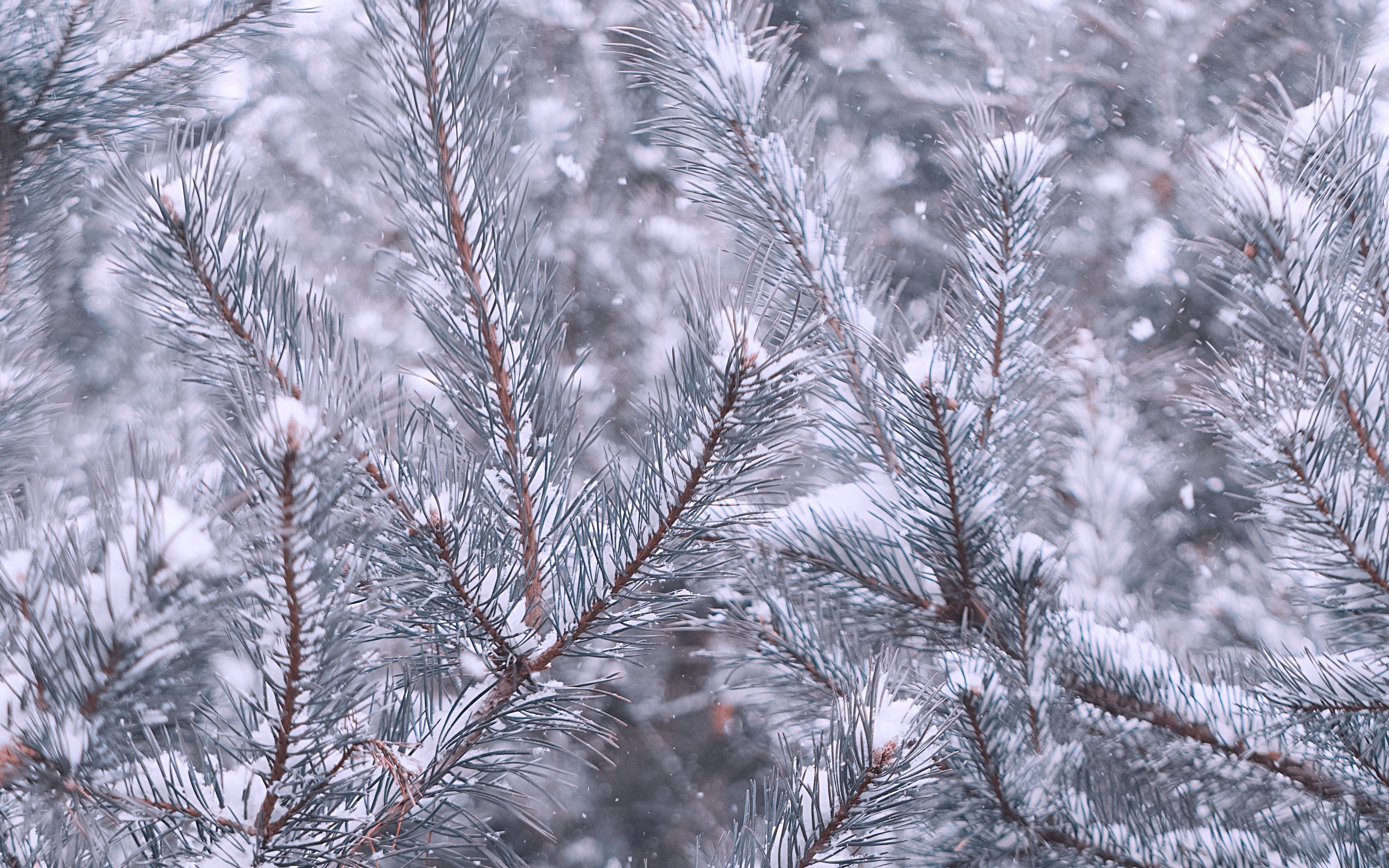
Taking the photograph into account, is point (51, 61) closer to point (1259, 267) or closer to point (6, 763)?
point (6, 763)

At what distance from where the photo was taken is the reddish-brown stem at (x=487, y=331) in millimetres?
426

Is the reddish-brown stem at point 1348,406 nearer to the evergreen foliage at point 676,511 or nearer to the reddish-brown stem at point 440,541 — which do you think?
the evergreen foliage at point 676,511

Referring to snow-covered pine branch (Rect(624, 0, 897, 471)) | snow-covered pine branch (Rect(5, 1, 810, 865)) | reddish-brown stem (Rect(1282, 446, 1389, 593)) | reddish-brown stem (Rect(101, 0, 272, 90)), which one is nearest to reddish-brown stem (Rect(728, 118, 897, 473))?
snow-covered pine branch (Rect(624, 0, 897, 471))

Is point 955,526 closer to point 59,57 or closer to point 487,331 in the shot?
point 487,331

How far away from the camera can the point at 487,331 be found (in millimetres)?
437

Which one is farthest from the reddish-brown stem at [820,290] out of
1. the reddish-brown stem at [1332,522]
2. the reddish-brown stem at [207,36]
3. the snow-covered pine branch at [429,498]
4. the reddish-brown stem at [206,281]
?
the reddish-brown stem at [207,36]

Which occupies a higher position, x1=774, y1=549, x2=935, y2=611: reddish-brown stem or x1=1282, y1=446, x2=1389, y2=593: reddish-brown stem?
x1=1282, y1=446, x2=1389, y2=593: reddish-brown stem

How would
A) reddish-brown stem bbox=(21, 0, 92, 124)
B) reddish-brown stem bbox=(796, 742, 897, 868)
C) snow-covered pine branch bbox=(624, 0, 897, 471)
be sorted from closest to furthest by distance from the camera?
reddish-brown stem bbox=(796, 742, 897, 868) → snow-covered pine branch bbox=(624, 0, 897, 471) → reddish-brown stem bbox=(21, 0, 92, 124)

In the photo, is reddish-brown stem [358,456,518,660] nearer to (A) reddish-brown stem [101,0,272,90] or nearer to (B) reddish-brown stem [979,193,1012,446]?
(B) reddish-brown stem [979,193,1012,446]

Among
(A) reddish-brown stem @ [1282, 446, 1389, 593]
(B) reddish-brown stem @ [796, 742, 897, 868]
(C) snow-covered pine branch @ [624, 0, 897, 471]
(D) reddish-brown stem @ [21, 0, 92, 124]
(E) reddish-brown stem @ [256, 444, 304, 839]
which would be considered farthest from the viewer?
(D) reddish-brown stem @ [21, 0, 92, 124]

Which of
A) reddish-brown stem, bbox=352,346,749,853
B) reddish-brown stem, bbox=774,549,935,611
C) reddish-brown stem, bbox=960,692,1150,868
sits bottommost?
reddish-brown stem, bbox=960,692,1150,868

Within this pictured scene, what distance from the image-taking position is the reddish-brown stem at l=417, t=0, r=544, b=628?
43 centimetres

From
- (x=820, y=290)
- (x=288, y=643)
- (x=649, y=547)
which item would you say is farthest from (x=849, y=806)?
(x=820, y=290)

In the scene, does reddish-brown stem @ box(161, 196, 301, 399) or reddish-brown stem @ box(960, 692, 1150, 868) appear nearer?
reddish-brown stem @ box(161, 196, 301, 399)
